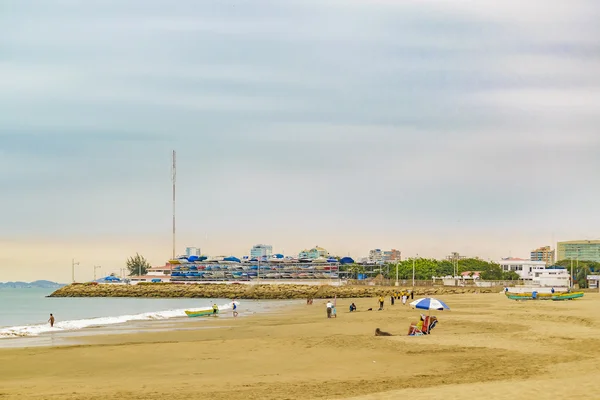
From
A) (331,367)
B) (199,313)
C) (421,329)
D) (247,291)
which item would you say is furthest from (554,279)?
(331,367)

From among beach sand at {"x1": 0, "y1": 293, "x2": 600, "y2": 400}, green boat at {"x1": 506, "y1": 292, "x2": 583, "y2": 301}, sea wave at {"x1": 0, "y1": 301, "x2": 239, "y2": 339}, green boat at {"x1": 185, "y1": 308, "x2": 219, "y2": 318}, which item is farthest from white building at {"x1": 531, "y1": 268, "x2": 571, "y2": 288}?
beach sand at {"x1": 0, "y1": 293, "x2": 600, "y2": 400}

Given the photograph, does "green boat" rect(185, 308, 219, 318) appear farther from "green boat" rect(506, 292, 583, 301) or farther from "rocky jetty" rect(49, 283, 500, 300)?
"rocky jetty" rect(49, 283, 500, 300)

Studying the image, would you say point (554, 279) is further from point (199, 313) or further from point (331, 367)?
point (331, 367)

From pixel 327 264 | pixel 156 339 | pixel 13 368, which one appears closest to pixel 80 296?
pixel 327 264

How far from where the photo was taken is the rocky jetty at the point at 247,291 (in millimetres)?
120125

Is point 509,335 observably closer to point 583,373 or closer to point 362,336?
point 362,336

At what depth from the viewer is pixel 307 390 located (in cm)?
1900

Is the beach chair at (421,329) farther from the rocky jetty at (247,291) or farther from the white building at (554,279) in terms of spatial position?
the white building at (554,279)

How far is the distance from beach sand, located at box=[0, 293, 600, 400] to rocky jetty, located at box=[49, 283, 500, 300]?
77.9 metres

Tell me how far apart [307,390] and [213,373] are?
519 centimetres

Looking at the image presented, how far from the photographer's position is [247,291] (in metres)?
137

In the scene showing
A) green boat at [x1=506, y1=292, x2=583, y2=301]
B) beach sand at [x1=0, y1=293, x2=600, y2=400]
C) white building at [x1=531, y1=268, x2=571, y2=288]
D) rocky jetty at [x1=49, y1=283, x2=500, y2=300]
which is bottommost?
rocky jetty at [x1=49, y1=283, x2=500, y2=300]

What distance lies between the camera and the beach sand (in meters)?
18.4

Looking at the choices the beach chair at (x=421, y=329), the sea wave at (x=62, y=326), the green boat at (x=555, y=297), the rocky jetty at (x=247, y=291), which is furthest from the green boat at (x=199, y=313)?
the rocky jetty at (x=247, y=291)
